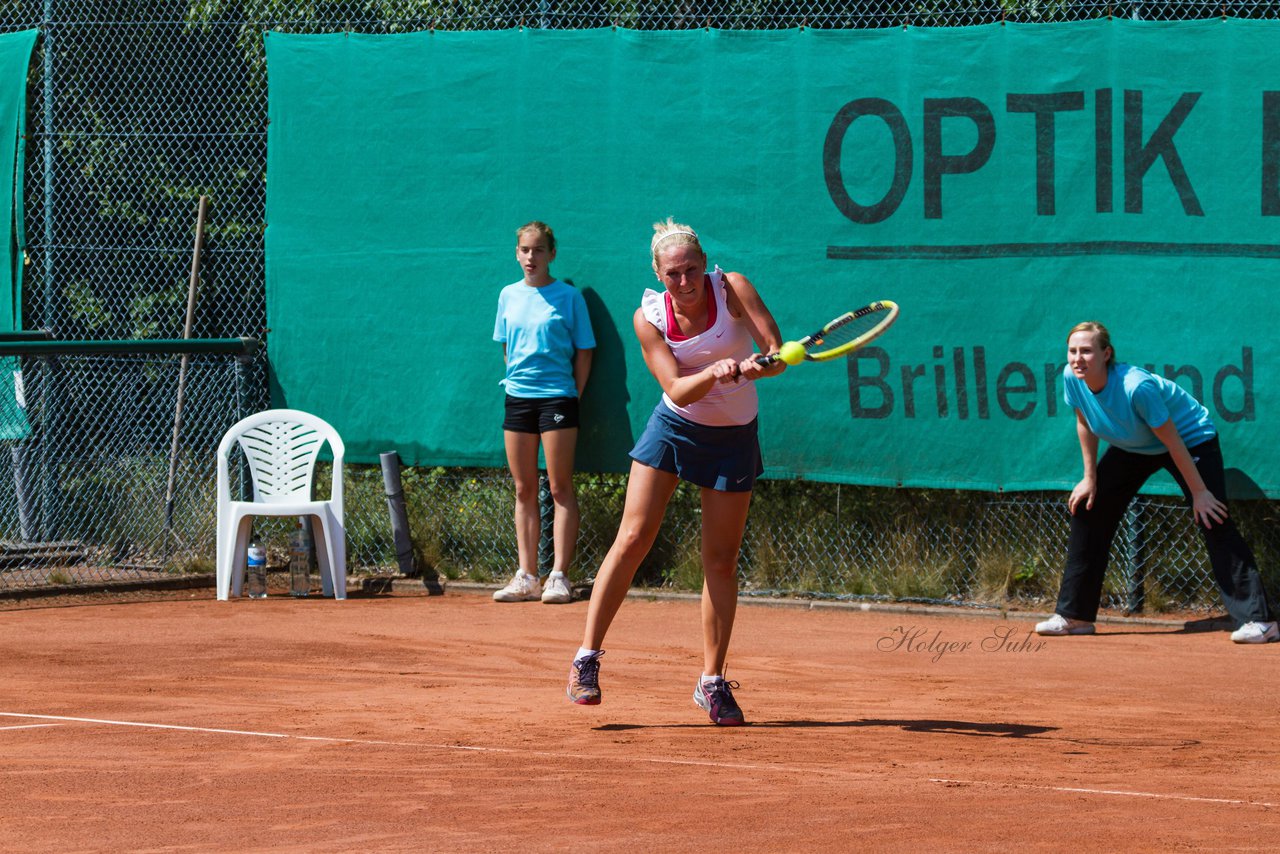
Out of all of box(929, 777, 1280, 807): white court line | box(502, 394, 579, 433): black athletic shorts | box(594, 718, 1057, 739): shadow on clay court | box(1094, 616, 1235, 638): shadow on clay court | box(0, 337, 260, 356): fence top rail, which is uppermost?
box(0, 337, 260, 356): fence top rail

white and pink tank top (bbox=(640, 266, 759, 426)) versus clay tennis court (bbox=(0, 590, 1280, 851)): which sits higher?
white and pink tank top (bbox=(640, 266, 759, 426))

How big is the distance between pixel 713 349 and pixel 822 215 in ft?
10.5

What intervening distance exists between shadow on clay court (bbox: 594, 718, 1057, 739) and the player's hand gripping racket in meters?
1.24

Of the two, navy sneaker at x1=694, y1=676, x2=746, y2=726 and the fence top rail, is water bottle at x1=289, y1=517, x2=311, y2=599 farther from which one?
navy sneaker at x1=694, y1=676, x2=746, y2=726

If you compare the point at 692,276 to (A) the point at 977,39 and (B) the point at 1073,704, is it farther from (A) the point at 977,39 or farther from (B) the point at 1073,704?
(A) the point at 977,39

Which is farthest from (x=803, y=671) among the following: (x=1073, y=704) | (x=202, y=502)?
(x=202, y=502)

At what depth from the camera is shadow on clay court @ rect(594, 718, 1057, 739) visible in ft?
17.9

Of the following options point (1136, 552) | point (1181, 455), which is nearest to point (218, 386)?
point (1136, 552)

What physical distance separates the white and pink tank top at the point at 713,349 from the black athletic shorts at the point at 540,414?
10.5 feet

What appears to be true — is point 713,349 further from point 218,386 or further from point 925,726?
point 218,386

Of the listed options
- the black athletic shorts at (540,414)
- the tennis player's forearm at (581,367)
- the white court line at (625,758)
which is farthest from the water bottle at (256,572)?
the white court line at (625,758)

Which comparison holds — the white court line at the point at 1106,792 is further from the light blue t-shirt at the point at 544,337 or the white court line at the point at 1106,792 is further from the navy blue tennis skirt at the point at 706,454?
the light blue t-shirt at the point at 544,337

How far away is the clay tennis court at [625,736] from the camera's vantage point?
4121mm

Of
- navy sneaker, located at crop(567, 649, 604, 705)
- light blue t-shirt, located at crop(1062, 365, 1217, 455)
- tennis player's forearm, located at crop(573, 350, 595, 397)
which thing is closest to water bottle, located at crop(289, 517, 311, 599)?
tennis player's forearm, located at crop(573, 350, 595, 397)
